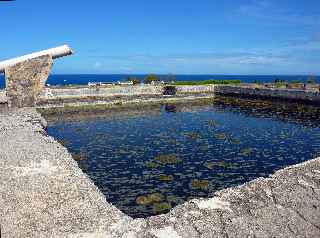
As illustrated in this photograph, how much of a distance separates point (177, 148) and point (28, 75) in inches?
398

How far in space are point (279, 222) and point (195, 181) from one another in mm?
9447

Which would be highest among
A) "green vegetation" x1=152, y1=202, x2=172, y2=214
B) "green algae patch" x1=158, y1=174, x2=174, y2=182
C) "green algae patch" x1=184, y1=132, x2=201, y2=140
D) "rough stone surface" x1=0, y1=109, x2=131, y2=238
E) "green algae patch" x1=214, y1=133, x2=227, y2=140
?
"rough stone surface" x1=0, y1=109, x2=131, y2=238

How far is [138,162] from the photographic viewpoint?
1908 cm

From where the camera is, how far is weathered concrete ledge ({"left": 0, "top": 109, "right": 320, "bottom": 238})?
6.56 meters

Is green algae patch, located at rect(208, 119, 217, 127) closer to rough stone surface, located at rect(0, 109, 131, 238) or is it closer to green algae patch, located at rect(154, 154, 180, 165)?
green algae patch, located at rect(154, 154, 180, 165)

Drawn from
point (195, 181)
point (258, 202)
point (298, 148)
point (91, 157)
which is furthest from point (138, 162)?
point (258, 202)

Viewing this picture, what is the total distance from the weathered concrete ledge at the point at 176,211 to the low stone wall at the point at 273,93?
37907 millimetres

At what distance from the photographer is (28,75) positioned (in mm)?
21172

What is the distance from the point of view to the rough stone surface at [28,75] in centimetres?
2064

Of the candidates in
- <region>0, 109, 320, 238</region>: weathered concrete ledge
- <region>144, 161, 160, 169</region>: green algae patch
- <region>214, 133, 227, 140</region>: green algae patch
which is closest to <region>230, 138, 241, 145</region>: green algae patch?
<region>214, 133, 227, 140</region>: green algae patch

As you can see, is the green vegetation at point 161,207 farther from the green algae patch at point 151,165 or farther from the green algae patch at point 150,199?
the green algae patch at point 151,165

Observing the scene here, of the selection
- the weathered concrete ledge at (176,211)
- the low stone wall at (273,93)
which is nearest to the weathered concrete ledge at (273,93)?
the low stone wall at (273,93)

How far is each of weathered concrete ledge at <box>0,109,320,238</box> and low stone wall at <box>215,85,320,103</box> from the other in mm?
37907

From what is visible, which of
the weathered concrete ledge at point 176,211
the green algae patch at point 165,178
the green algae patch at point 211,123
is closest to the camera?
the weathered concrete ledge at point 176,211
